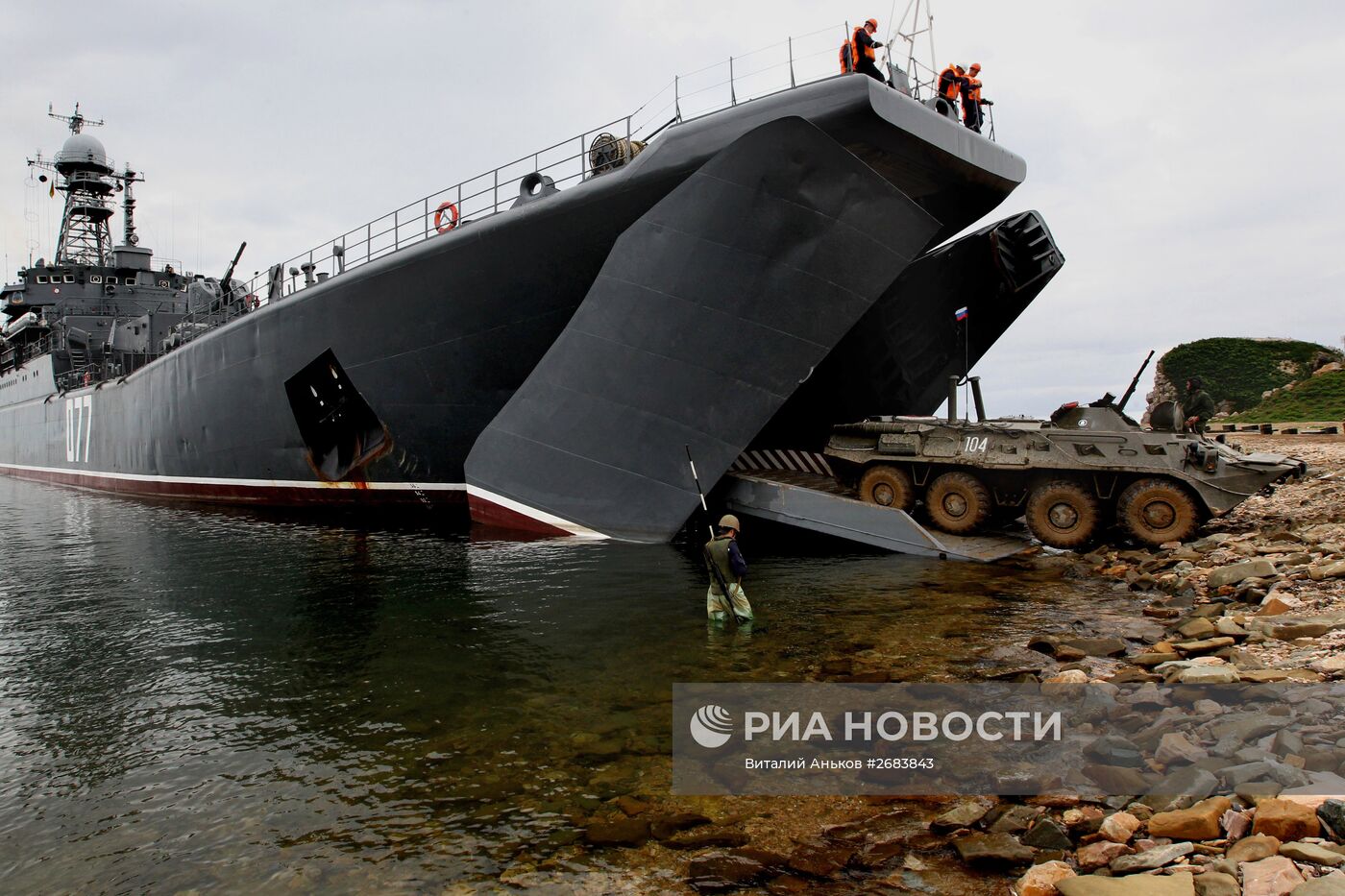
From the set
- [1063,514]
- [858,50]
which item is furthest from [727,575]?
[858,50]

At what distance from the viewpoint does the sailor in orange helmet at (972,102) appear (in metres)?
13.9

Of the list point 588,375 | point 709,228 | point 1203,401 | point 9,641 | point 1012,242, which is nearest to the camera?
point 9,641

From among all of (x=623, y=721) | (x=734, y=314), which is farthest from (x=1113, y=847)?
(x=734, y=314)

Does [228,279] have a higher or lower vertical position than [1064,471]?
higher

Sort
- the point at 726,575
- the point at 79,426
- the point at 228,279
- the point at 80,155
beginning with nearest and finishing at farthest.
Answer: the point at 726,575, the point at 228,279, the point at 79,426, the point at 80,155

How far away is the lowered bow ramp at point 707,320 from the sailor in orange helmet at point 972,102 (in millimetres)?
3403

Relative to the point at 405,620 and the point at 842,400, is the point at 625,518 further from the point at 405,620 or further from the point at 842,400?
the point at 842,400

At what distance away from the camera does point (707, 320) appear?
39.7 feet

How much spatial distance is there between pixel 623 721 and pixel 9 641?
677 centimetres

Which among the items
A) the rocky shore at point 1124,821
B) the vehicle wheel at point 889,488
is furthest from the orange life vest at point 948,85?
the rocky shore at point 1124,821

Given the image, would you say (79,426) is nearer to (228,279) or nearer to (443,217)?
(228,279)

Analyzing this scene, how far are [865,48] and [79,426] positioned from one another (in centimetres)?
3069

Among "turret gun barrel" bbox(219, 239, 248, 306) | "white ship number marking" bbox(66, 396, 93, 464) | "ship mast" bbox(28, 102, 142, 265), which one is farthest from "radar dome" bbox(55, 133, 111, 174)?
"turret gun barrel" bbox(219, 239, 248, 306)

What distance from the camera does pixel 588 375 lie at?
12.7m
